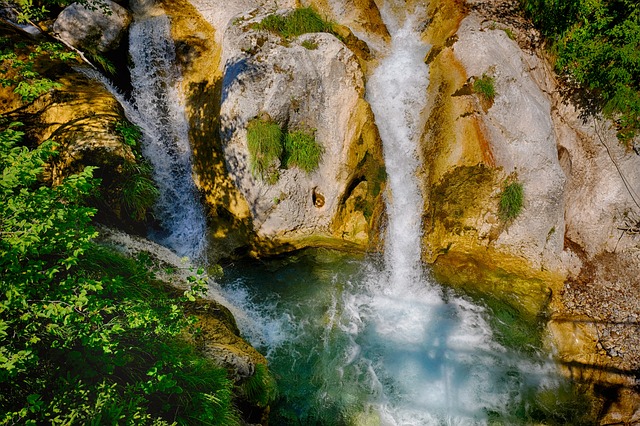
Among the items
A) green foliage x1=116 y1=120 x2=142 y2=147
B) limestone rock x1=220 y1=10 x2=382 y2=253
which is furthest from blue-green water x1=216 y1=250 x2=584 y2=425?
green foliage x1=116 y1=120 x2=142 y2=147

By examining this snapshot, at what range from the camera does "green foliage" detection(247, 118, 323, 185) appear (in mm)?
8828

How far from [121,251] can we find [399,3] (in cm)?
1216

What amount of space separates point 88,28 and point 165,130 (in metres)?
3.63

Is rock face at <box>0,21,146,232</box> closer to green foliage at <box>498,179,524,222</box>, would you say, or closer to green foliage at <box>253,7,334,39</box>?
green foliage at <box>253,7,334,39</box>

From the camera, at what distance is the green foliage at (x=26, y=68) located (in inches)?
239

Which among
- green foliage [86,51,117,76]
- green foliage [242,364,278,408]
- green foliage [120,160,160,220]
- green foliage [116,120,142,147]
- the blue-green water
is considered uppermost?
green foliage [86,51,117,76]

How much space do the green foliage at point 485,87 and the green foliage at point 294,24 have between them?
15.1ft

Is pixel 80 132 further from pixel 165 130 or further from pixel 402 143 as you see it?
pixel 402 143

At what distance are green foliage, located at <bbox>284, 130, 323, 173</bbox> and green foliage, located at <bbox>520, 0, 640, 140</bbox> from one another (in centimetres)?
787

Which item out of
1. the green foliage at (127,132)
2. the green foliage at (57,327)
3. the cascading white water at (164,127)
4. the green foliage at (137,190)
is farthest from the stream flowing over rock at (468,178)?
the green foliage at (57,327)

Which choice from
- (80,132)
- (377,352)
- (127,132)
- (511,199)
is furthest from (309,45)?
(377,352)

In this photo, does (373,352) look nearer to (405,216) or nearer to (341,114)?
(405,216)

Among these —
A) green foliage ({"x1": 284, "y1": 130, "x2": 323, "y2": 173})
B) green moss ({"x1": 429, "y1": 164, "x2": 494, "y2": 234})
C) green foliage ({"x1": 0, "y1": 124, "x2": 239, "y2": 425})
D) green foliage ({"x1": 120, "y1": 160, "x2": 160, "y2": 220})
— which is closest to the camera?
green foliage ({"x1": 0, "y1": 124, "x2": 239, "y2": 425})

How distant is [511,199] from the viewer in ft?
30.2
